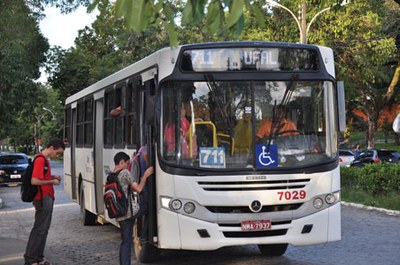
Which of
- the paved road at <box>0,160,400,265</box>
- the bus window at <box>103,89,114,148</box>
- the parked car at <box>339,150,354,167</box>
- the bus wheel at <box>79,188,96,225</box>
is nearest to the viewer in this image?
the paved road at <box>0,160,400,265</box>

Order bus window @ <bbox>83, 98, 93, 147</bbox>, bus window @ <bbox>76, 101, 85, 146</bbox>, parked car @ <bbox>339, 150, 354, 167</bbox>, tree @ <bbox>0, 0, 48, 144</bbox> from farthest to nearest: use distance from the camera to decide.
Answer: parked car @ <bbox>339, 150, 354, 167</bbox> → tree @ <bbox>0, 0, 48, 144</bbox> → bus window @ <bbox>76, 101, 85, 146</bbox> → bus window @ <bbox>83, 98, 93, 147</bbox>

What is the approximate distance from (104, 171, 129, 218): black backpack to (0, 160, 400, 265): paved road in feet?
5.99

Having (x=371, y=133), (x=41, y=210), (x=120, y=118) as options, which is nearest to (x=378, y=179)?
(x=120, y=118)

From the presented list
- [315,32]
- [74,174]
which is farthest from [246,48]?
[315,32]

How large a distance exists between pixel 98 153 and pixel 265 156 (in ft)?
16.2

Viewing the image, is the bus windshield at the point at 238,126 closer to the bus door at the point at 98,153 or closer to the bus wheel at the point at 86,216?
the bus door at the point at 98,153

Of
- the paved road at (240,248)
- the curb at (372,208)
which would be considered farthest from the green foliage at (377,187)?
the paved road at (240,248)

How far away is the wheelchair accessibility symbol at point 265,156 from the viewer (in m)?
7.82

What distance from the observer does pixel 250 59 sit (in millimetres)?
8133

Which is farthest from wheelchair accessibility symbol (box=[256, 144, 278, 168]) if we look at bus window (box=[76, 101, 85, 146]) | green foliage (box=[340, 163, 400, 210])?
green foliage (box=[340, 163, 400, 210])

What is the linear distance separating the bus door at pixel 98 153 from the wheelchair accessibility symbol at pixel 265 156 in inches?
173

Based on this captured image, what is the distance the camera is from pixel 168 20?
3676mm

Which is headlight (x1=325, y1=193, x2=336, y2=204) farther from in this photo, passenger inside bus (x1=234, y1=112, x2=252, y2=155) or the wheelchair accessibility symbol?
passenger inside bus (x1=234, y1=112, x2=252, y2=155)

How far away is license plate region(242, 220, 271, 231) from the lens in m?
7.68
